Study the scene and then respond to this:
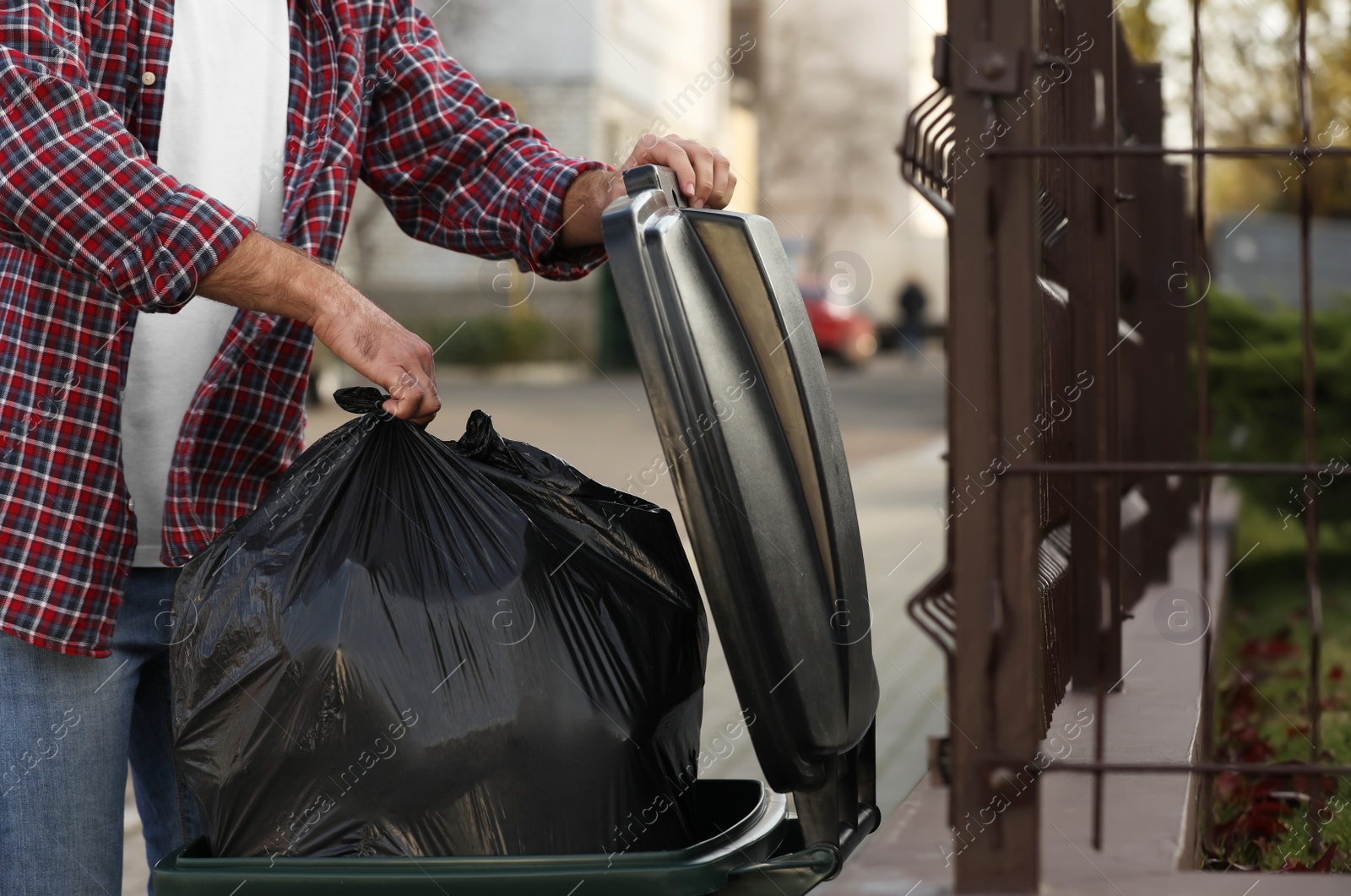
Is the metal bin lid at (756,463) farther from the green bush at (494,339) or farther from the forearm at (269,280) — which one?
the green bush at (494,339)

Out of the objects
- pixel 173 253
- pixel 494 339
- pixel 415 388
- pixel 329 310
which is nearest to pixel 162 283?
pixel 173 253

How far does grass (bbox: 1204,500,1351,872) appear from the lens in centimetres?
294

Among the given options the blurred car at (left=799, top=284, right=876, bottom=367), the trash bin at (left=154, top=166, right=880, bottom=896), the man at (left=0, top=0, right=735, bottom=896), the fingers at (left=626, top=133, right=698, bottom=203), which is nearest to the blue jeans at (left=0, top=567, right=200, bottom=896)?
the man at (left=0, top=0, right=735, bottom=896)

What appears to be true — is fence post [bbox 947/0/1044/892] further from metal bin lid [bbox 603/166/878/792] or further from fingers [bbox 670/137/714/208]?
fingers [bbox 670/137/714/208]

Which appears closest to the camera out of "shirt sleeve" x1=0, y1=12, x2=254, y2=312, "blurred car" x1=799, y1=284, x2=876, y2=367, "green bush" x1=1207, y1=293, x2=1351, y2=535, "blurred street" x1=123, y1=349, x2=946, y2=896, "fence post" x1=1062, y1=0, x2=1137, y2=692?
"shirt sleeve" x1=0, y1=12, x2=254, y2=312

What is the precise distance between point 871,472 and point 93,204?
1012 cm

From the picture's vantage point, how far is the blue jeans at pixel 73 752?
1665mm

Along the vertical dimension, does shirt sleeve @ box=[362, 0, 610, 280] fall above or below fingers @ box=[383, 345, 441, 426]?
above

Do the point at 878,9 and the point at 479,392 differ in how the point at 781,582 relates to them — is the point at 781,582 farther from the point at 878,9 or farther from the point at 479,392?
the point at 878,9

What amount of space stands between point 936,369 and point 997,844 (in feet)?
86.9

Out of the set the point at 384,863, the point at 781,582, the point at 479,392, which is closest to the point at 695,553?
the point at 781,582

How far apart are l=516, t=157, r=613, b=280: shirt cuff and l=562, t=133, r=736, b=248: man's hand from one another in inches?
0.9

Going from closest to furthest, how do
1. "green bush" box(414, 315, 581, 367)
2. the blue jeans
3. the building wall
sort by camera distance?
the blue jeans, "green bush" box(414, 315, 581, 367), the building wall

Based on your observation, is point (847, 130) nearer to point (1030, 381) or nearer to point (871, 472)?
point (871, 472)
